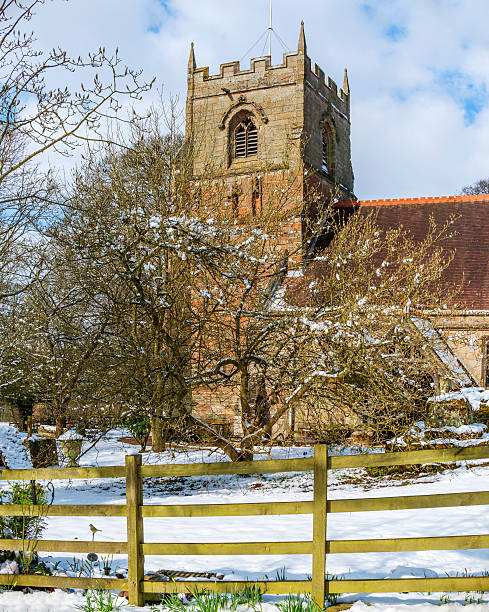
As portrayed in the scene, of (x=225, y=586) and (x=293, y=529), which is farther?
(x=293, y=529)

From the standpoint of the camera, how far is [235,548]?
15.0 ft

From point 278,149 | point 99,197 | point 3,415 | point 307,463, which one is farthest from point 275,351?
point 3,415

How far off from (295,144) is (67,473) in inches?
743

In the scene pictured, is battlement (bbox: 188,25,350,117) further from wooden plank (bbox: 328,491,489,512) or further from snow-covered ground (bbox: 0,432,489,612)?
wooden plank (bbox: 328,491,489,512)

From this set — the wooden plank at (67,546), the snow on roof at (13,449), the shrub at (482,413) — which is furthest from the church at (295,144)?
the wooden plank at (67,546)

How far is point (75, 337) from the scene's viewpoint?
583 inches

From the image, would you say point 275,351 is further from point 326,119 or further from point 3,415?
point 3,415

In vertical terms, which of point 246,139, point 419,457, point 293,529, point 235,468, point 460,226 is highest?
point 246,139

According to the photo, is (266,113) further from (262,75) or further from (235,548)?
(235,548)

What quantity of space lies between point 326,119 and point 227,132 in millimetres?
4062

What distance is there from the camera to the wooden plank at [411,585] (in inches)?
162

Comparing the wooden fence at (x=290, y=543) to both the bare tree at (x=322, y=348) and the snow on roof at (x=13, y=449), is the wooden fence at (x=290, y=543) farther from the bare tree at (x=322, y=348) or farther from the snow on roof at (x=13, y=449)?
the snow on roof at (x=13, y=449)

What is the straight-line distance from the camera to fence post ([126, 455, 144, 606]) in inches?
185

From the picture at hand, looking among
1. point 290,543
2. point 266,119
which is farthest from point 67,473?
point 266,119
